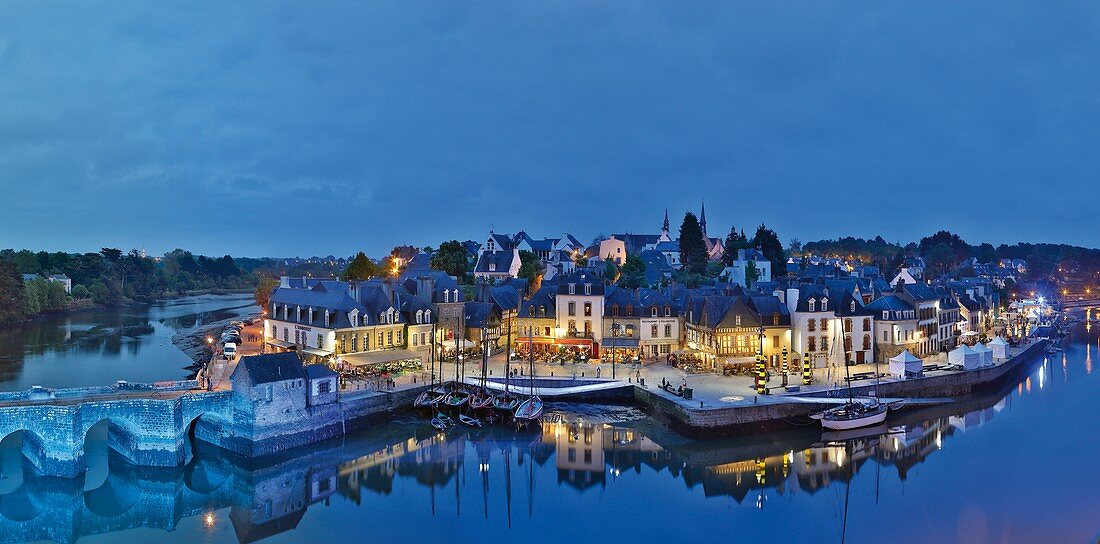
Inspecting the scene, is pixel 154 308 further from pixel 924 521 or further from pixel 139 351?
pixel 924 521

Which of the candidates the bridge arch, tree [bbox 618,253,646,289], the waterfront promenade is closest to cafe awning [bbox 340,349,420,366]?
the waterfront promenade

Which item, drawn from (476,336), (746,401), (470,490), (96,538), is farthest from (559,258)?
(96,538)

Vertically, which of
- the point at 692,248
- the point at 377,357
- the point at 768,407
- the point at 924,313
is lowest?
the point at 768,407

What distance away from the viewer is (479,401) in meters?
35.6

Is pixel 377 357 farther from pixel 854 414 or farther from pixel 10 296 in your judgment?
pixel 10 296

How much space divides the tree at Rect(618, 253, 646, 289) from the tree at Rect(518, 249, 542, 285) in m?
8.94

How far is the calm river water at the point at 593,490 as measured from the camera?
74.4 feet

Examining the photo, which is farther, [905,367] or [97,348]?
[97,348]

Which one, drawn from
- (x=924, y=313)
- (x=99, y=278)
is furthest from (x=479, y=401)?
(x=99, y=278)

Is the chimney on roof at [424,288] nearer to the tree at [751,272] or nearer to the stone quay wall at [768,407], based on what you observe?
the stone quay wall at [768,407]

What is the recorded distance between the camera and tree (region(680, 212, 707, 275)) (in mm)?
74812

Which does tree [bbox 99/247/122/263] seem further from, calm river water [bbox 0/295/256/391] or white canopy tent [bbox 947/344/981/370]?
white canopy tent [bbox 947/344/981/370]

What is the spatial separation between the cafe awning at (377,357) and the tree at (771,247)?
4839 cm

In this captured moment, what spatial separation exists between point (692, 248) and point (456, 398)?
46.2 m
